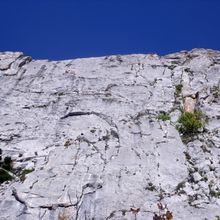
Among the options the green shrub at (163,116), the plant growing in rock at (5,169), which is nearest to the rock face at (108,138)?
the green shrub at (163,116)

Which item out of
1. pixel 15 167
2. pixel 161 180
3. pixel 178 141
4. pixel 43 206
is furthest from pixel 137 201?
pixel 15 167

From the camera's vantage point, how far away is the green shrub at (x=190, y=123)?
25.9 metres

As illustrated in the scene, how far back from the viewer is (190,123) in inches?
1024

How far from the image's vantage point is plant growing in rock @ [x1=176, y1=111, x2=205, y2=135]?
25.9 meters

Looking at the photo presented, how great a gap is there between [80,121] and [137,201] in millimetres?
9172

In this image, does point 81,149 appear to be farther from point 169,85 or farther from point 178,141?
point 169,85

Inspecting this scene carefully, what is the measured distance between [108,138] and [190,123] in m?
5.18

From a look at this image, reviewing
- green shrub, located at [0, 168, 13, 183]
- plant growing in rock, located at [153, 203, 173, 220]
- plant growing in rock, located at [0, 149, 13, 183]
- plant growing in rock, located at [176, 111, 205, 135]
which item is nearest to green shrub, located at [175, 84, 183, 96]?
plant growing in rock, located at [176, 111, 205, 135]

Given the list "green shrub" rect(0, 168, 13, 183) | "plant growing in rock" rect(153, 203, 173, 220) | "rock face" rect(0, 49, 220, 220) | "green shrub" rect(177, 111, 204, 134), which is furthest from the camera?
"green shrub" rect(177, 111, 204, 134)

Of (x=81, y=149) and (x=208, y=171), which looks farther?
(x=81, y=149)

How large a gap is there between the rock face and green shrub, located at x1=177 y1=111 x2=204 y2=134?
0.49 m

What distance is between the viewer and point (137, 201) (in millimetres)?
20141

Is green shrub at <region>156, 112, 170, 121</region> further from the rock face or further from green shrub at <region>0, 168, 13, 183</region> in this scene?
green shrub at <region>0, 168, 13, 183</region>

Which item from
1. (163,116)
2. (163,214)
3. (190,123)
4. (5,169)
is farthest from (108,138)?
(163,214)
